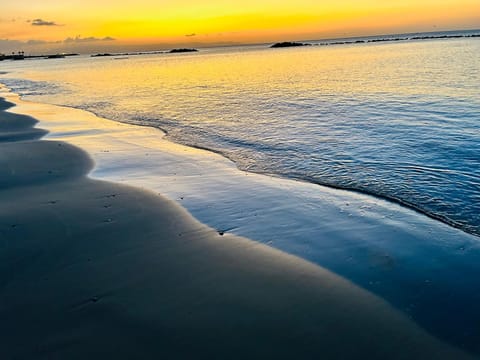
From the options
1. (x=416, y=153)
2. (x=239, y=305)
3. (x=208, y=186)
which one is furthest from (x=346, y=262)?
(x=416, y=153)

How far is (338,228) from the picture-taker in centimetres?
730

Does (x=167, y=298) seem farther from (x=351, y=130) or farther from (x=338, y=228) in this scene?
(x=351, y=130)

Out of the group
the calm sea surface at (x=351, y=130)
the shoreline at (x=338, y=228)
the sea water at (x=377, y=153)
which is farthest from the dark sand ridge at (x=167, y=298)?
the calm sea surface at (x=351, y=130)

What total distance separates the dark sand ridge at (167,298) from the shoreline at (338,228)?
350 millimetres

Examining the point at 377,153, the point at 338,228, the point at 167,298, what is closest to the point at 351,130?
the point at 377,153

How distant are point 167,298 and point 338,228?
347 centimetres

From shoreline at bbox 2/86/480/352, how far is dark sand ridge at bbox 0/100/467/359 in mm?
350

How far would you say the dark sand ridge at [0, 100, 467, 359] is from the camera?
Answer: 166 inches

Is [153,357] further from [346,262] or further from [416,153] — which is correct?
[416,153]

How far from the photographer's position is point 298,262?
6.06 m

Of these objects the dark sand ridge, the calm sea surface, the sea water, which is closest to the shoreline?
the sea water

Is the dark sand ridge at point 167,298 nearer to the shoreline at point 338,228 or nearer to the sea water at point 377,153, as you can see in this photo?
the shoreline at point 338,228

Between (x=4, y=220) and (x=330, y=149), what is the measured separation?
30.6ft

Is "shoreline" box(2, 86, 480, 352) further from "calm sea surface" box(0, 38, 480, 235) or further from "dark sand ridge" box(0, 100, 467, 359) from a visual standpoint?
"calm sea surface" box(0, 38, 480, 235)
